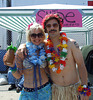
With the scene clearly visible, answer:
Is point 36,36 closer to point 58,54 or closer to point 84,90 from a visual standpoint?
point 58,54

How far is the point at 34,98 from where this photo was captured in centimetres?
190

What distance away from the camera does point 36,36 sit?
1.92 m

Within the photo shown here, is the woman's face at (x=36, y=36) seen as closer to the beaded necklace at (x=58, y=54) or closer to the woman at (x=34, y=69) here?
the woman at (x=34, y=69)

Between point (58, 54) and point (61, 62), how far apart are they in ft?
0.42

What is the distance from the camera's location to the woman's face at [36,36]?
1.92 meters

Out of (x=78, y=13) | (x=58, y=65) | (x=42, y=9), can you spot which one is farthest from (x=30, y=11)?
(x=58, y=65)

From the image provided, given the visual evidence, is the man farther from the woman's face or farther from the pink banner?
the pink banner

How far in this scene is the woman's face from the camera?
192 cm

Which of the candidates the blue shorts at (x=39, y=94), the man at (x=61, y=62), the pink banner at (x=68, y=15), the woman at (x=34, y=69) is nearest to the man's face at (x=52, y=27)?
the man at (x=61, y=62)

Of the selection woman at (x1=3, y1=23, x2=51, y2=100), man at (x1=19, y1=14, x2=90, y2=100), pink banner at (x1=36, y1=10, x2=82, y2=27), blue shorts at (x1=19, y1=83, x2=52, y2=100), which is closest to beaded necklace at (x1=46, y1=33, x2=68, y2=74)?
man at (x1=19, y1=14, x2=90, y2=100)

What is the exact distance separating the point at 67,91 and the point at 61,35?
0.79 m

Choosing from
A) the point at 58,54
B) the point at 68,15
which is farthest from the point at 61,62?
the point at 68,15

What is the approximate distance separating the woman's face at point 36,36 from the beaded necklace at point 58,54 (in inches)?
6.4

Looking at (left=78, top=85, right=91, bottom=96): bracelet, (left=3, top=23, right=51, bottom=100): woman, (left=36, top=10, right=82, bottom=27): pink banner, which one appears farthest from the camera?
(left=36, top=10, right=82, bottom=27): pink banner
